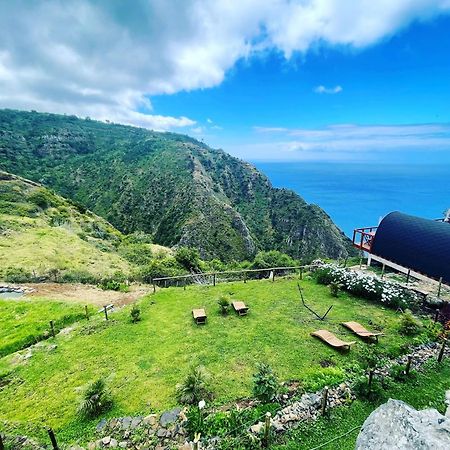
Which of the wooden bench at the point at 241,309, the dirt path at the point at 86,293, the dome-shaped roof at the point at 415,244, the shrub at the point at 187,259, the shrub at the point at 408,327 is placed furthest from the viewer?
the shrub at the point at 187,259

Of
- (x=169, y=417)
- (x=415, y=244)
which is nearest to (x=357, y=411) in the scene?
(x=169, y=417)

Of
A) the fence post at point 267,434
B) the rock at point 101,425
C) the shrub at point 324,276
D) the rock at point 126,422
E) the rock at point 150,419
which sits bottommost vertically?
the rock at point 101,425

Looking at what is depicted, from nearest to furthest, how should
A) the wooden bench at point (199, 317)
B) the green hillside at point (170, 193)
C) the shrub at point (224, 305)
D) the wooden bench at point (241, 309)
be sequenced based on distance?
the wooden bench at point (199, 317) → the wooden bench at point (241, 309) → the shrub at point (224, 305) → the green hillside at point (170, 193)

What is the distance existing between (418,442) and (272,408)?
4221mm

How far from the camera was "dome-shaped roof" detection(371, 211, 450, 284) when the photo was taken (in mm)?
15633

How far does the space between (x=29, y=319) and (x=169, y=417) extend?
9.98 m

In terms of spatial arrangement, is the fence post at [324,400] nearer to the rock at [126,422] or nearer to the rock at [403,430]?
the rock at [403,430]

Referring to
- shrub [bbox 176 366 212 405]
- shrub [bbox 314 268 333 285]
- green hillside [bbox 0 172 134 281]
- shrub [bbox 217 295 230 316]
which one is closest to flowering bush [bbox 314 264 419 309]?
shrub [bbox 314 268 333 285]

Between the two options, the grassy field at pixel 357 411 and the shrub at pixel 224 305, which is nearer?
the grassy field at pixel 357 411

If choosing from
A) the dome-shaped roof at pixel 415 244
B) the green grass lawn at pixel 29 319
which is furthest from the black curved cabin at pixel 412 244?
the green grass lawn at pixel 29 319

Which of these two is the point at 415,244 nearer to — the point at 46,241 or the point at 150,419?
the point at 150,419

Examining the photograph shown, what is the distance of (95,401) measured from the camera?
8.32 meters

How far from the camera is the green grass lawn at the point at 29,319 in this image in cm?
1278

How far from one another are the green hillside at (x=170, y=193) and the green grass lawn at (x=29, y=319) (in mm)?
45257
